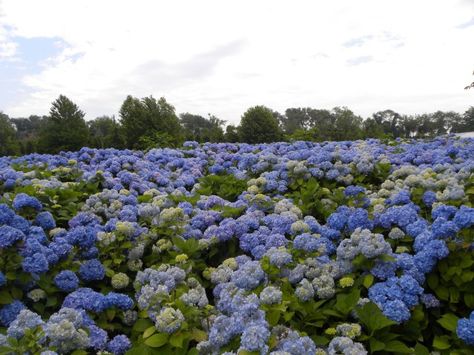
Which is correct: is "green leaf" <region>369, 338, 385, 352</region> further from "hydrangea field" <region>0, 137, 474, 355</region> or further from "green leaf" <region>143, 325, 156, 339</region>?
"green leaf" <region>143, 325, 156, 339</region>

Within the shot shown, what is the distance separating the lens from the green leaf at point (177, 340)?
2.53m

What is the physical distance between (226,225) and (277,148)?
15.2 feet

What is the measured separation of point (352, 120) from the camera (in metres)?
74.9

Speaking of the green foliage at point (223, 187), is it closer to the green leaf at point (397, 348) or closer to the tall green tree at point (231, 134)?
the green leaf at point (397, 348)

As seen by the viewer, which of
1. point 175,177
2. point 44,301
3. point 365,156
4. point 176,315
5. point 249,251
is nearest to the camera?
point 176,315

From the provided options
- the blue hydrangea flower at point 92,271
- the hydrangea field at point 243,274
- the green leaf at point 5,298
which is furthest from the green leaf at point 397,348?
the green leaf at point 5,298

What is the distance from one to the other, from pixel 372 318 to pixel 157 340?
1.28 m

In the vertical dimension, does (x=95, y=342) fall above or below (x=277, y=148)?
below

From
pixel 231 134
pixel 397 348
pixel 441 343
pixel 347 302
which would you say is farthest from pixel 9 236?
pixel 231 134

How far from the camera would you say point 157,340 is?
8.55 ft

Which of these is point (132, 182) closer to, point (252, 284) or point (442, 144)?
point (252, 284)

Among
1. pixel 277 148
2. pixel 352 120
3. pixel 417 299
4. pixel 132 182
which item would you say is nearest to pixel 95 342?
pixel 417 299

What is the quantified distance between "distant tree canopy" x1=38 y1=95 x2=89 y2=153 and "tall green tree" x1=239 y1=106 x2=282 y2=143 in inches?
351

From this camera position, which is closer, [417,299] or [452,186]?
[417,299]
